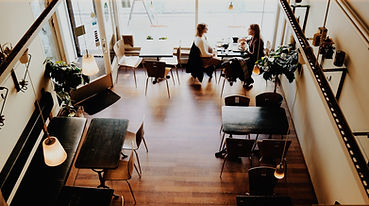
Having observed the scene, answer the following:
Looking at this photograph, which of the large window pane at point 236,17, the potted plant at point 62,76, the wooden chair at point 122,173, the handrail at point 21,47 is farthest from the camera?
the large window pane at point 236,17

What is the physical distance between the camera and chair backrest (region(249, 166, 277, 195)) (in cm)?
435

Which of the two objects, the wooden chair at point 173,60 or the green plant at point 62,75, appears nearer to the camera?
the green plant at point 62,75

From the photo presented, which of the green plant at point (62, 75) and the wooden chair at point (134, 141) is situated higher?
the green plant at point (62, 75)

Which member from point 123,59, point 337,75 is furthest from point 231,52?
point 337,75

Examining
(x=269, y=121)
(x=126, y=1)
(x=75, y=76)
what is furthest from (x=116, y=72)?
(x=269, y=121)

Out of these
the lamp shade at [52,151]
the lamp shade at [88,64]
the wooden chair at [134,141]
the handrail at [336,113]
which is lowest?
the wooden chair at [134,141]

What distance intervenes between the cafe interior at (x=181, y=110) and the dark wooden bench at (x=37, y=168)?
0.06 ft

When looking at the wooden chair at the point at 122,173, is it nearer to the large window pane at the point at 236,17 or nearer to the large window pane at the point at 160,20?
the large window pane at the point at 160,20

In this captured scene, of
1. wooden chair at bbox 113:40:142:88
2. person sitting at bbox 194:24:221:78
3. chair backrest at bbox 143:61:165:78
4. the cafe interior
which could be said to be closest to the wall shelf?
the cafe interior

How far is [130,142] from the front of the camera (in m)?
5.54

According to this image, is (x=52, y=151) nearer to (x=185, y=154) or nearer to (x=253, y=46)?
(x=185, y=154)

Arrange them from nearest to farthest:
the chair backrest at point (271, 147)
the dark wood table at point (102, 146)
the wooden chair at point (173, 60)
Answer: the dark wood table at point (102, 146)
the chair backrest at point (271, 147)
the wooden chair at point (173, 60)

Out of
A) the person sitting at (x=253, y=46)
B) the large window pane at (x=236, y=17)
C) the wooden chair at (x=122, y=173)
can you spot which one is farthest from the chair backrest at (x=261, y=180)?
the large window pane at (x=236, y=17)

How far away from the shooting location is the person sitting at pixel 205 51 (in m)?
7.40
